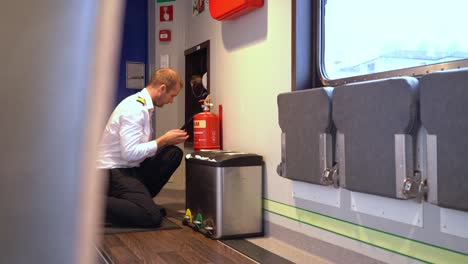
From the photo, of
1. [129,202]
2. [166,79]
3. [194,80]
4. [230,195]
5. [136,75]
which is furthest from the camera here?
[136,75]

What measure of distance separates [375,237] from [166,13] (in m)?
3.63

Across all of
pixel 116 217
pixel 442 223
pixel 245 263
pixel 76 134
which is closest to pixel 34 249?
pixel 76 134

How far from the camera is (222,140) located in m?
3.49

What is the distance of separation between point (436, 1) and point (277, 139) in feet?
3.97

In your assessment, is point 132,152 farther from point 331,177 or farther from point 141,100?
point 331,177

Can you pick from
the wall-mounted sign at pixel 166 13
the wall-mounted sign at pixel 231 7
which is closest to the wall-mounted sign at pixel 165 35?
the wall-mounted sign at pixel 166 13

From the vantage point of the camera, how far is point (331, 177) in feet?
6.98

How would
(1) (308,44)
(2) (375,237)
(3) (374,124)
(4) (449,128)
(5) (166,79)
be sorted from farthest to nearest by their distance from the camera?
(5) (166,79) → (1) (308,44) → (2) (375,237) → (3) (374,124) → (4) (449,128)

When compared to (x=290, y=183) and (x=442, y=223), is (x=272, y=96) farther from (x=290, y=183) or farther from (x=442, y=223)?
(x=442, y=223)

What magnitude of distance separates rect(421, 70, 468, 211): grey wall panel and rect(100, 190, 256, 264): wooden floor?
113 centimetres

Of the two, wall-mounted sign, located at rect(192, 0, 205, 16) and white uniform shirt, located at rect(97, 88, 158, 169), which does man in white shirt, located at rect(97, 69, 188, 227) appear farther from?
wall-mounted sign, located at rect(192, 0, 205, 16)

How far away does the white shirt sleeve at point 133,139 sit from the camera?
3.05 metres

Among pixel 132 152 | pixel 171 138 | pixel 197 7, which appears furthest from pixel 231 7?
pixel 197 7

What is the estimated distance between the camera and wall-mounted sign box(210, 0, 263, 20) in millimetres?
2926
